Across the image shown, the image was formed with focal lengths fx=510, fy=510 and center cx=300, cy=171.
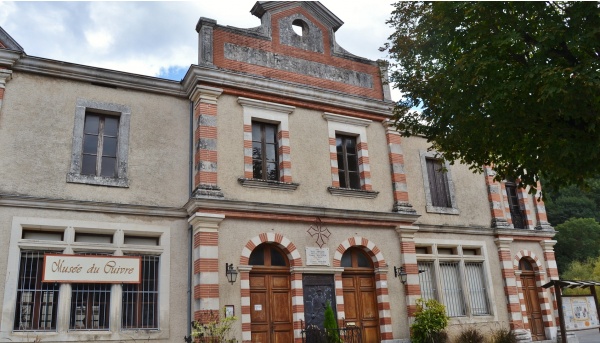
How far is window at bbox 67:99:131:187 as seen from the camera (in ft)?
38.9

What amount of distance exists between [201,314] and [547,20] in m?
8.89

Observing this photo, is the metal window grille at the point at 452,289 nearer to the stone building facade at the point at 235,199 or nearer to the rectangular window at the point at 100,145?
the stone building facade at the point at 235,199

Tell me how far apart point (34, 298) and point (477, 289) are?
1243cm

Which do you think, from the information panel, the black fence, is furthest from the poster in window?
the information panel

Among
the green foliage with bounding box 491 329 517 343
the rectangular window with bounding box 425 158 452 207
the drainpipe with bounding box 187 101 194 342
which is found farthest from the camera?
the rectangular window with bounding box 425 158 452 207

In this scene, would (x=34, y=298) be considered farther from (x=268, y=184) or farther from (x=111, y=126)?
(x=268, y=184)

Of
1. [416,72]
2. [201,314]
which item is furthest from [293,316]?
[416,72]

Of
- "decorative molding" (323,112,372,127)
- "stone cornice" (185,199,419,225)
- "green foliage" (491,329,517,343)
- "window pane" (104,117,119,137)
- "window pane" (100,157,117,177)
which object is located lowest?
"green foliage" (491,329,517,343)

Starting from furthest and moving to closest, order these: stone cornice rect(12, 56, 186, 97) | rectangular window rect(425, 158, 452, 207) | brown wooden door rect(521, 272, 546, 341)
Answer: brown wooden door rect(521, 272, 546, 341) → rectangular window rect(425, 158, 452, 207) → stone cornice rect(12, 56, 186, 97)

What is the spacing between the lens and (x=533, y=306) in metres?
17.3

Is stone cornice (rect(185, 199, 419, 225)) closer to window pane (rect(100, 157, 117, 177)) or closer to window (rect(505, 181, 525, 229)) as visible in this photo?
window pane (rect(100, 157, 117, 177))

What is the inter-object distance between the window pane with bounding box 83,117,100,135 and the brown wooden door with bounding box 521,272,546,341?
565 inches

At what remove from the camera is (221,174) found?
492 inches

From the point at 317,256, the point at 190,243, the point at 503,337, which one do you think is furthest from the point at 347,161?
the point at 503,337
